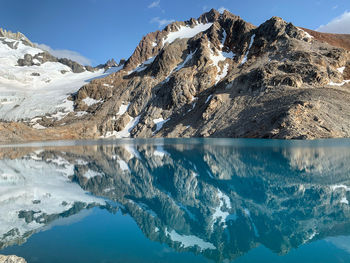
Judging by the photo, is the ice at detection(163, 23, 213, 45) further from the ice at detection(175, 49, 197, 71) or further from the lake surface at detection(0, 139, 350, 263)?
the lake surface at detection(0, 139, 350, 263)

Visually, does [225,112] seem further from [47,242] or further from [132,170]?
[47,242]

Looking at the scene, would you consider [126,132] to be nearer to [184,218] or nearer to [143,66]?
[143,66]

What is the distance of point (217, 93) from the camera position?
82.6m

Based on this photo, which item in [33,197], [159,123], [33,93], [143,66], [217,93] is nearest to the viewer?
[33,197]

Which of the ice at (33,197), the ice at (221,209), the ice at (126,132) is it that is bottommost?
the ice at (33,197)

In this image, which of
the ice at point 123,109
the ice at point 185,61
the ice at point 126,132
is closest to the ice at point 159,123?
the ice at point 126,132

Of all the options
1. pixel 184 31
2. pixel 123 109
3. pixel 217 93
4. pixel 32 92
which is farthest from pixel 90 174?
pixel 32 92

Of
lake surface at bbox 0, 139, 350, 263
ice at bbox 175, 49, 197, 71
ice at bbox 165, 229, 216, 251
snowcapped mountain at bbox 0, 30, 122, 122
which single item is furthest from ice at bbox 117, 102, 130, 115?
ice at bbox 165, 229, 216, 251

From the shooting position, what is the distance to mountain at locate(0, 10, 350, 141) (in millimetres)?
56753

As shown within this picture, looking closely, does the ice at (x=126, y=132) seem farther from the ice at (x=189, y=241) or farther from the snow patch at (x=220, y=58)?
the ice at (x=189, y=241)

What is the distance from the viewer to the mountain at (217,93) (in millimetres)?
56753

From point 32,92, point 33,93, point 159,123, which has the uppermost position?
point 32,92

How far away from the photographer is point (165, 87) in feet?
347

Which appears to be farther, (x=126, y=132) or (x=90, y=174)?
(x=126, y=132)
